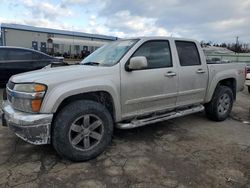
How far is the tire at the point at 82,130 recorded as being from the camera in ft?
11.8

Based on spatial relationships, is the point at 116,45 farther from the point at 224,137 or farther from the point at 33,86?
the point at 224,137

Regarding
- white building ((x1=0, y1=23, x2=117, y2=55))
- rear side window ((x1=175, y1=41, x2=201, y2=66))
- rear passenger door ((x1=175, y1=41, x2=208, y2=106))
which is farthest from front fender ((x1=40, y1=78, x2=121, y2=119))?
white building ((x1=0, y1=23, x2=117, y2=55))

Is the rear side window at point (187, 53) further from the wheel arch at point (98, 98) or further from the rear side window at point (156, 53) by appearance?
the wheel arch at point (98, 98)

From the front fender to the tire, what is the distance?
175 millimetres

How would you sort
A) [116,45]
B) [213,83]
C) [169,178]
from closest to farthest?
1. [169,178]
2. [116,45]
3. [213,83]

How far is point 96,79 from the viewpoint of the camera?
12.8 ft

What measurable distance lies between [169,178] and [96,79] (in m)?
1.68

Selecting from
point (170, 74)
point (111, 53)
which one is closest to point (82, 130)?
point (111, 53)

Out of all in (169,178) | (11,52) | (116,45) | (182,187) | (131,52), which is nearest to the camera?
(182,187)

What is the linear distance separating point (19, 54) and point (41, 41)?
39.1 m

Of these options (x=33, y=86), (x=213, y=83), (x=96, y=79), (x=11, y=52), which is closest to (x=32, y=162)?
(x=33, y=86)

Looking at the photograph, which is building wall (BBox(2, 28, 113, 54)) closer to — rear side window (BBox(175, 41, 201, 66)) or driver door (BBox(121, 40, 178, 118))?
rear side window (BBox(175, 41, 201, 66))

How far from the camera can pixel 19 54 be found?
9203mm

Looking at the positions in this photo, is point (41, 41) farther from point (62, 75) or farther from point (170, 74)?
point (62, 75)
